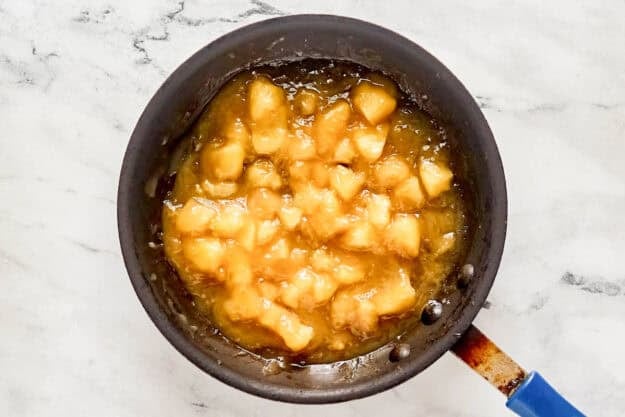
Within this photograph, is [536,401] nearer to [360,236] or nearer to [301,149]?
[360,236]

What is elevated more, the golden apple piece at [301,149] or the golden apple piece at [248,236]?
the golden apple piece at [301,149]

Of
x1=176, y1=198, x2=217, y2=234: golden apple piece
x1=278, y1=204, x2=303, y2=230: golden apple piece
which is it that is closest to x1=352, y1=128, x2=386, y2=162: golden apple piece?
x1=278, y1=204, x2=303, y2=230: golden apple piece

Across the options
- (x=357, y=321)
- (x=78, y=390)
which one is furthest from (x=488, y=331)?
(x=78, y=390)

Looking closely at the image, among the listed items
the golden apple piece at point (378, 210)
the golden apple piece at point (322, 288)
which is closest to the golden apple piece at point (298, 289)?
the golden apple piece at point (322, 288)

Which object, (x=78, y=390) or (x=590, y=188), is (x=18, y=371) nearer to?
(x=78, y=390)

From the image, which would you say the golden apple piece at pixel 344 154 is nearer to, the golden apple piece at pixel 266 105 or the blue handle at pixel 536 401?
the golden apple piece at pixel 266 105
